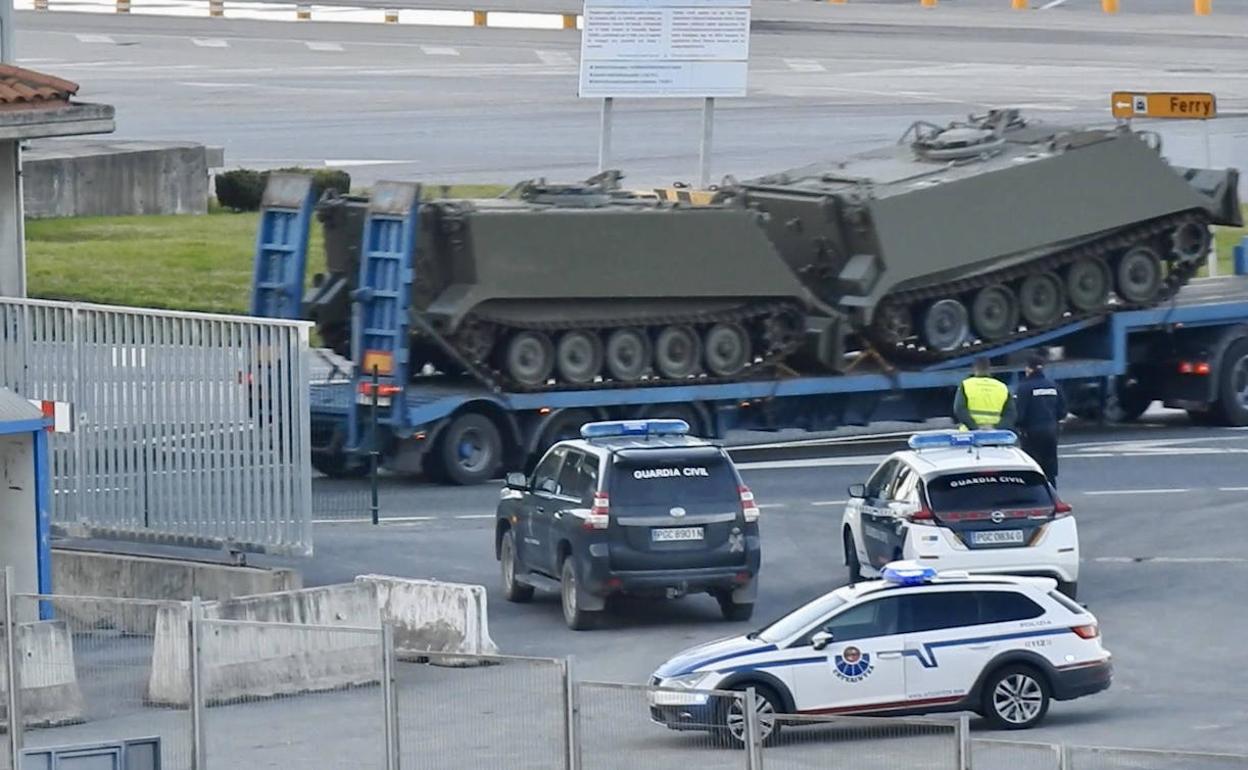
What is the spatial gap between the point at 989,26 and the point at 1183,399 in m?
38.0

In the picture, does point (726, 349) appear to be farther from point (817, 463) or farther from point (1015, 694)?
point (1015, 694)

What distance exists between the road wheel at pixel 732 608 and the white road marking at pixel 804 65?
42112 mm

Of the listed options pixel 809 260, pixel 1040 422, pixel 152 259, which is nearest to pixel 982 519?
pixel 1040 422

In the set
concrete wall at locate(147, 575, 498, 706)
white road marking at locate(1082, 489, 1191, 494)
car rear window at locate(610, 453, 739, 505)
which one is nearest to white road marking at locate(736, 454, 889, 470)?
white road marking at locate(1082, 489, 1191, 494)

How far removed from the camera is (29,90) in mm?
22109

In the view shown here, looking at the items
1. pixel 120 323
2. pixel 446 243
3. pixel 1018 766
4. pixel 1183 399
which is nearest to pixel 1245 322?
pixel 1183 399

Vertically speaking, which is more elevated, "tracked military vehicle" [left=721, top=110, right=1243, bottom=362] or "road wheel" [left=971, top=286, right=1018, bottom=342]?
"tracked military vehicle" [left=721, top=110, right=1243, bottom=362]

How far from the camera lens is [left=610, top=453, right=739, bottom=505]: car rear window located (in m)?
21.3

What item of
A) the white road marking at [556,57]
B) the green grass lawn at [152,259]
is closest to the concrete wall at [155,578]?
the green grass lawn at [152,259]

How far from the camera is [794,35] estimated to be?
223ft

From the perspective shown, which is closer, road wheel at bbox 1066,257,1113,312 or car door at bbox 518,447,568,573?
car door at bbox 518,447,568,573

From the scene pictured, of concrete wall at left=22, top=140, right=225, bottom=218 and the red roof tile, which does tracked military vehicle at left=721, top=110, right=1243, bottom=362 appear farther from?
concrete wall at left=22, top=140, right=225, bottom=218

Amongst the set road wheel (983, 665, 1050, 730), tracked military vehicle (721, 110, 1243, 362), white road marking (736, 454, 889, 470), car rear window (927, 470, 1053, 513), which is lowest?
white road marking (736, 454, 889, 470)

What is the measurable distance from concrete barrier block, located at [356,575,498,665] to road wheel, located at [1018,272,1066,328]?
42.0ft
